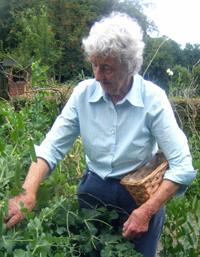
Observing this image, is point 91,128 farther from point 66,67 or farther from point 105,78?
point 66,67

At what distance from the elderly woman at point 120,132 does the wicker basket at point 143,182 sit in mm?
37

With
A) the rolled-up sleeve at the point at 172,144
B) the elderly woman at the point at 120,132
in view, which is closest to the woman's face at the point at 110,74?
the elderly woman at the point at 120,132

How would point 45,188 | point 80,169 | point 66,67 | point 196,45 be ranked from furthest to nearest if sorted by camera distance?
1. point 196,45
2. point 66,67
3. point 80,169
4. point 45,188

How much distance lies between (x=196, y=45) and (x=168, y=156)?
1756 cm

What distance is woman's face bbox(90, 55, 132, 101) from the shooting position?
1.62 meters

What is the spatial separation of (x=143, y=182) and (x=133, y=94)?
469mm

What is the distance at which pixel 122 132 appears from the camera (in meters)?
1.79

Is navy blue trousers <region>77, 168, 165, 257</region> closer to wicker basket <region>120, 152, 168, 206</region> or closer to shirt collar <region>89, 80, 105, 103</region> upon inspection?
wicker basket <region>120, 152, 168, 206</region>

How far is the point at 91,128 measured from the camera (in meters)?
1.83

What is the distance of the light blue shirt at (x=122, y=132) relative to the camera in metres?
1.65

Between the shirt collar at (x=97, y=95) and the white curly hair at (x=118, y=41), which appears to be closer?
the white curly hair at (x=118, y=41)

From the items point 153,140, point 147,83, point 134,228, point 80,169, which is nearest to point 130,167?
point 153,140

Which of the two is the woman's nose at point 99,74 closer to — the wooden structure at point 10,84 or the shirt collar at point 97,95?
the shirt collar at point 97,95

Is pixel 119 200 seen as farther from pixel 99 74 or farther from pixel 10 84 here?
pixel 10 84
